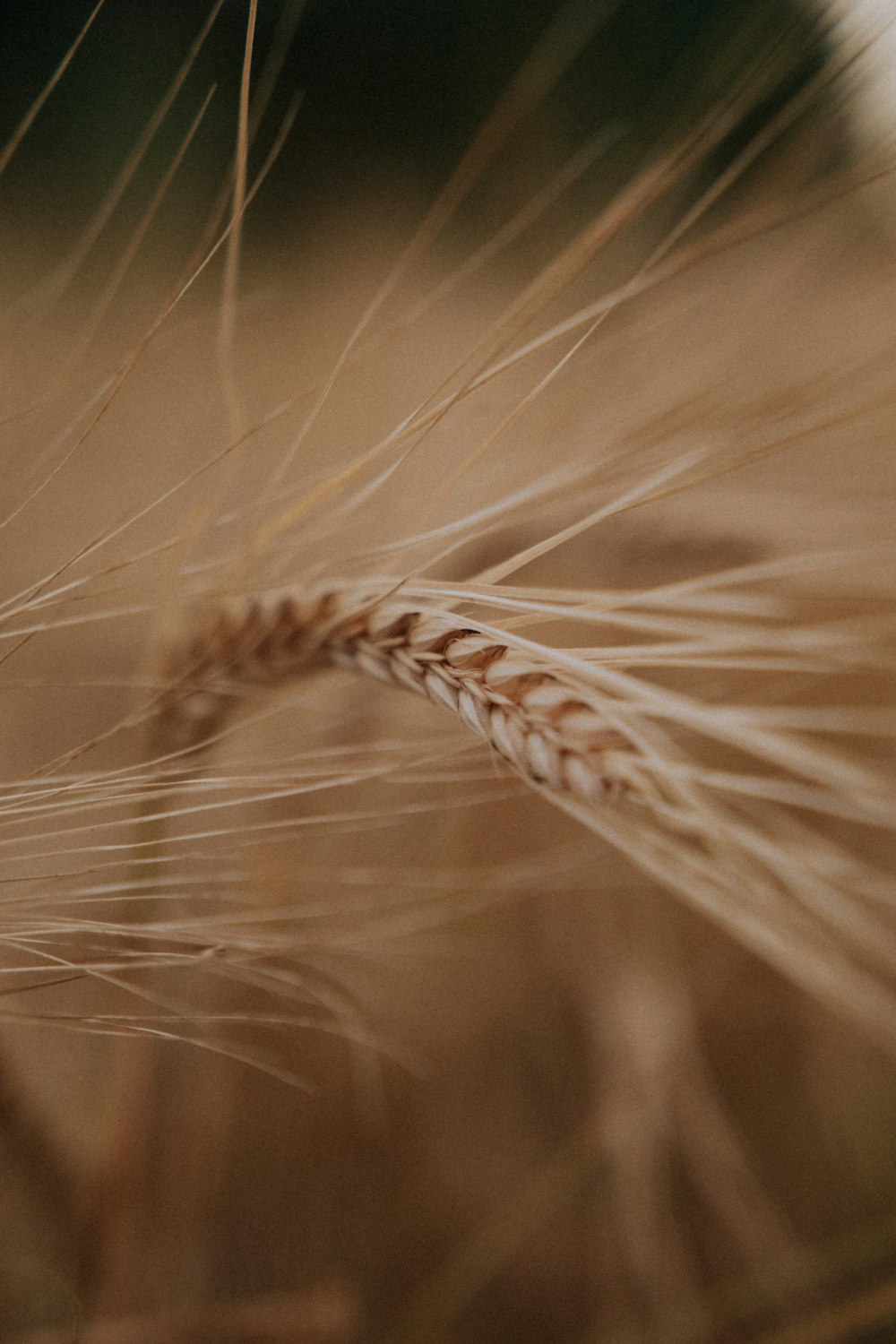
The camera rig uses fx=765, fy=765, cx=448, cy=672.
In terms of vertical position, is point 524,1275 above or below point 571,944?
below

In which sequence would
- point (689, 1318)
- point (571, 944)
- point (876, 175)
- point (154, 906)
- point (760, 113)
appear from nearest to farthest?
point (876, 175)
point (154, 906)
point (689, 1318)
point (571, 944)
point (760, 113)

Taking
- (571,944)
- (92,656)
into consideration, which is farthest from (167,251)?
(571,944)

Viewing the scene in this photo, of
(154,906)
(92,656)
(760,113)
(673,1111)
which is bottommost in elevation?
(673,1111)

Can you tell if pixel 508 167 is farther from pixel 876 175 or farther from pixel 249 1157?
pixel 249 1157
